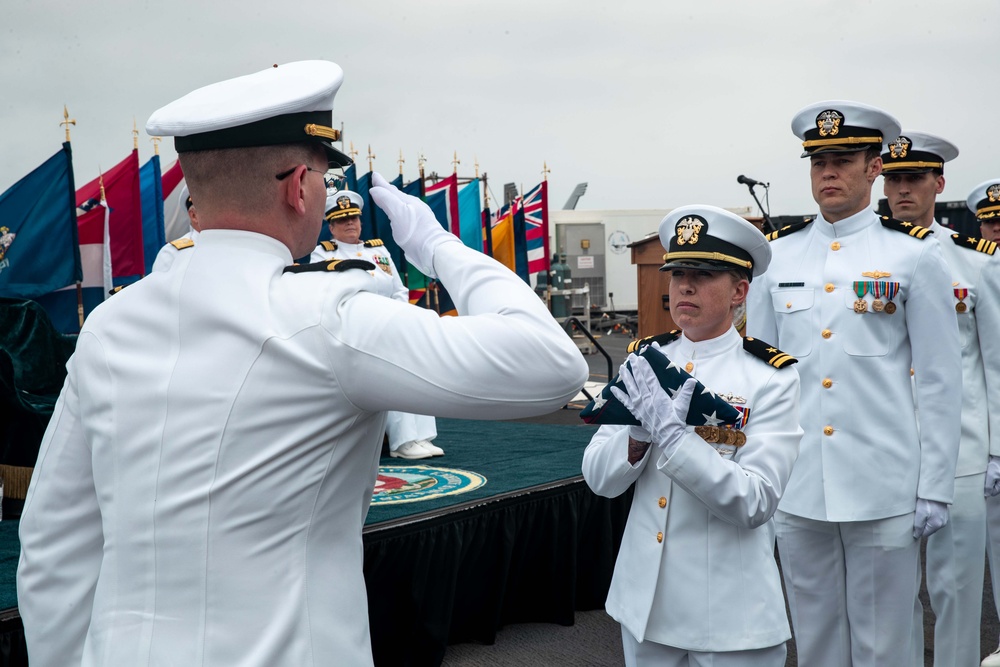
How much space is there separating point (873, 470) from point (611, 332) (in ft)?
64.0

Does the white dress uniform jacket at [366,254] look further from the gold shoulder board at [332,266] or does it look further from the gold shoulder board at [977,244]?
the gold shoulder board at [332,266]

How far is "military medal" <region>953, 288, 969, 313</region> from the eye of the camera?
3707 millimetres

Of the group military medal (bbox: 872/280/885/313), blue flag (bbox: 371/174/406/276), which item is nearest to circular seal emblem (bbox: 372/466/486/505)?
military medal (bbox: 872/280/885/313)

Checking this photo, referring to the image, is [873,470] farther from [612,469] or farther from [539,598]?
[539,598]

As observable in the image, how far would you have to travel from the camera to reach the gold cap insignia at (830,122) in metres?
3.10

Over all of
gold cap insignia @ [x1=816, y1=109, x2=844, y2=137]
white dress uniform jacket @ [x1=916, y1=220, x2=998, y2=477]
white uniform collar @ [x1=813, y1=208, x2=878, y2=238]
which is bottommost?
white dress uniform jacket @ [x1=916, y1=220, x2=998, y2=477]

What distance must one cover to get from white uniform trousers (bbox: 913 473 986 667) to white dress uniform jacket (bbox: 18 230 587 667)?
2.94 m

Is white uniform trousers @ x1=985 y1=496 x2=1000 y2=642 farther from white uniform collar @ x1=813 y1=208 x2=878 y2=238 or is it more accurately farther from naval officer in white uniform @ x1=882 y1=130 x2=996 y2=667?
white uniform collar @ x1=813 y1=208 x2=878 y2=238

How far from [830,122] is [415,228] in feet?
6.94

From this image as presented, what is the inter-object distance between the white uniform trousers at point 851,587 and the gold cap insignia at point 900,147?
68.2 inches

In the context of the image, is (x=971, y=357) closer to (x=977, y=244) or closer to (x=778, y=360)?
(x=977, y=244)

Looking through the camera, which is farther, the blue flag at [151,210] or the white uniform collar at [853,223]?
the blue flag at [151,210]

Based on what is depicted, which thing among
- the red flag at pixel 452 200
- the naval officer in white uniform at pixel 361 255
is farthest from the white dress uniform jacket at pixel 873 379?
the red flag at pixel 452 200

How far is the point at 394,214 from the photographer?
4.90 feet
